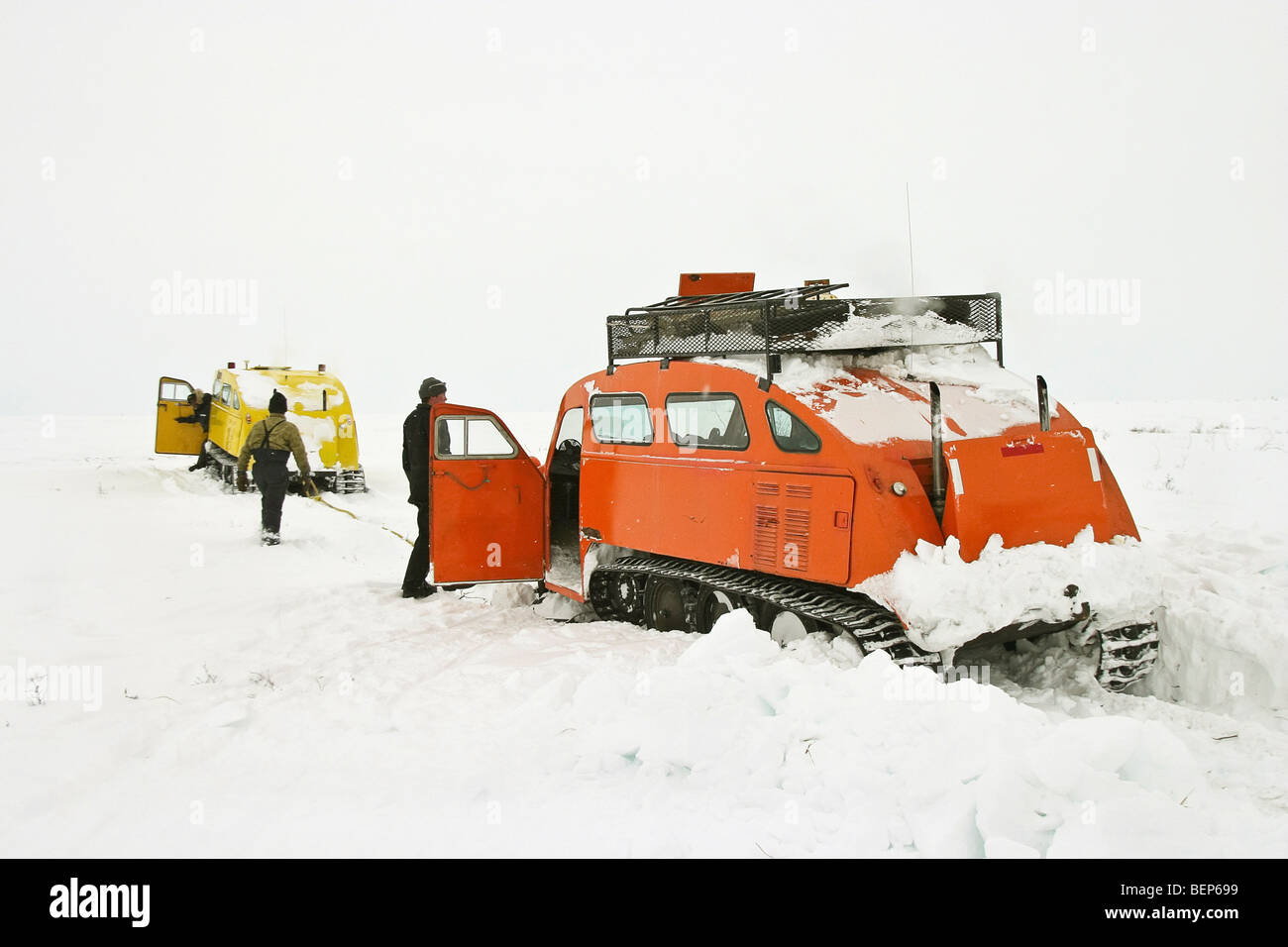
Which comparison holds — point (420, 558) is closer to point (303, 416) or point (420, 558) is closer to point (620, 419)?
point (620, 419)

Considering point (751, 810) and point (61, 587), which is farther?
point (61, 587)

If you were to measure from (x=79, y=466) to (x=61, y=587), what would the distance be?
1297 cm

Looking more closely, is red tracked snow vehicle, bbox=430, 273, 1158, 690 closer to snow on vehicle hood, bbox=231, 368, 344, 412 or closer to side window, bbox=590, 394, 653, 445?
side window, bbox=590, 394, 653, 445

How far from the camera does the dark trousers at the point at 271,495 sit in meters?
11.6

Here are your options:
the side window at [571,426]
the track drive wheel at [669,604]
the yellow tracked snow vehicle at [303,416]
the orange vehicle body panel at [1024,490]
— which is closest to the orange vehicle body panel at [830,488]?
the orange vehicle body panel at [1024,490]

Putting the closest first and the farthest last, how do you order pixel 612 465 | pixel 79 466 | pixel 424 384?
1. pixel 612 465
2. pixel 424 384
3. pixel 79 466

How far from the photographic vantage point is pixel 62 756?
4258 mm

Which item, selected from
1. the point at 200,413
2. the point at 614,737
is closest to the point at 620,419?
the point at 614,737

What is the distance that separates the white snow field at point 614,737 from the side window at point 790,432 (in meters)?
1.19

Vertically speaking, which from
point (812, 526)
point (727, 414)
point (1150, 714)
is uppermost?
point (727, 414)

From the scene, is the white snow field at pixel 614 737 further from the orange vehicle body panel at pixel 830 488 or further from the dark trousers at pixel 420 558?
the dark trousers at pixel 420 558

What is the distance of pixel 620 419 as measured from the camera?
24.8 ft
